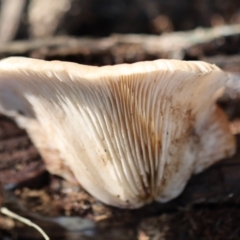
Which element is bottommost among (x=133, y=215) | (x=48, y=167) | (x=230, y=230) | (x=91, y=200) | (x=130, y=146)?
(x=230, y=230)

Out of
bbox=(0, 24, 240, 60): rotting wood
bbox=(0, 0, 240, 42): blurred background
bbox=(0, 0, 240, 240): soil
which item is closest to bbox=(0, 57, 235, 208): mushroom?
bbox=(0, 0, 240, 240): soil

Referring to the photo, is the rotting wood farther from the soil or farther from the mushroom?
the mushroom

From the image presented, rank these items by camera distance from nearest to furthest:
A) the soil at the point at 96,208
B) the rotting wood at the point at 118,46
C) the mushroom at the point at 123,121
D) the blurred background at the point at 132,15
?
the mushroom at the point at 123,121
the soil at the point at 96,208
the rotting wood at the point at 118,46
the blurred background at the point at 132,15

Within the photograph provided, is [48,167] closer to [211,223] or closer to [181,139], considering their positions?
[181,139]

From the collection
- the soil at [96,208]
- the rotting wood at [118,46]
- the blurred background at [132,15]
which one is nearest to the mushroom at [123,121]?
the soil at [96,208]

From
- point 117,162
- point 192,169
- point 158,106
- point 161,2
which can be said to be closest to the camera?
point 158,106

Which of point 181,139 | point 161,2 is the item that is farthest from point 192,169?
point 161,2

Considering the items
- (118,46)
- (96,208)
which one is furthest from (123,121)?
(118,46)

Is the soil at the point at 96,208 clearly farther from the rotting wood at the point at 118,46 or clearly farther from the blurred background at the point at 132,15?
the blurred background at the point at 132,15
